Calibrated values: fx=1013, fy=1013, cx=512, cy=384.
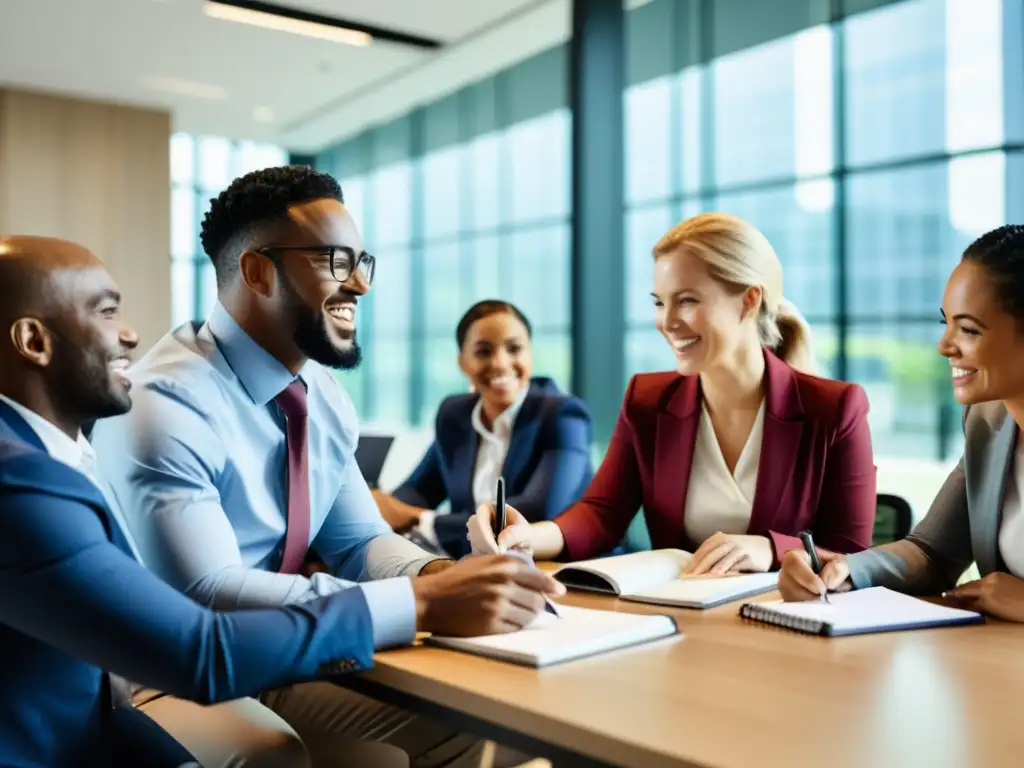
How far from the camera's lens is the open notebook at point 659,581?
5.84ft

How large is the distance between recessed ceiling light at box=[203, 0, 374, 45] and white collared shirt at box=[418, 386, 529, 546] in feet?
18.9

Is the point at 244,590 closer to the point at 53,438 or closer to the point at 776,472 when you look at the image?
the point at 53,438

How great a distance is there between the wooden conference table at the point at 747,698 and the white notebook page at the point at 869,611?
0.03 meters

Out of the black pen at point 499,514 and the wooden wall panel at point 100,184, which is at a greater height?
the wooden wall panel at point 100,184

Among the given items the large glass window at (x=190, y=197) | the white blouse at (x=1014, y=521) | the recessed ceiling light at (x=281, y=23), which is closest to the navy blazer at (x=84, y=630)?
the white blouse at (x=1014, y=521)

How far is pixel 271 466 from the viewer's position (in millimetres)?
1834

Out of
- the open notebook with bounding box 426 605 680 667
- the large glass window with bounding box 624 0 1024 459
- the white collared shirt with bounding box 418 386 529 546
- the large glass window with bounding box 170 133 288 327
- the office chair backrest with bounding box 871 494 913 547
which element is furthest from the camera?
the large glass window with bounding box 170 133 288 327

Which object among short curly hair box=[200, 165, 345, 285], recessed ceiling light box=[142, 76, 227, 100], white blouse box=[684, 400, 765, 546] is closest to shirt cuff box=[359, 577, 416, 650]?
short curly hair box=[200, 165, 345, 285]

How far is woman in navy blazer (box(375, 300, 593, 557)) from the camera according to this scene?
11.3 ft

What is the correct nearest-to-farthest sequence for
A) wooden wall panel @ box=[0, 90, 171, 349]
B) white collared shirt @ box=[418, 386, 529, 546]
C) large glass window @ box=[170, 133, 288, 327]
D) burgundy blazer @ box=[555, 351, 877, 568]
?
burgundy blazer @ box=[555, 351, 877, 568], white collared shirt @ box=[418, 386, 529, 546], wooden wall panel @ box=[0, 90, 171, 349], large glass window @ box=[170, 133, 288, 327]

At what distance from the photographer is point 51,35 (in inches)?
348

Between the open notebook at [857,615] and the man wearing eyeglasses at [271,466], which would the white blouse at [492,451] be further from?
the open notebook at [857,615]

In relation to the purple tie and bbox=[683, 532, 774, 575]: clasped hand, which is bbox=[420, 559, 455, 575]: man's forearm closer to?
the purple tie

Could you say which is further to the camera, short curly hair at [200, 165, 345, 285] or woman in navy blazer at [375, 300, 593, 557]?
woman in navy blazer at [375, 300, 593, 557]
